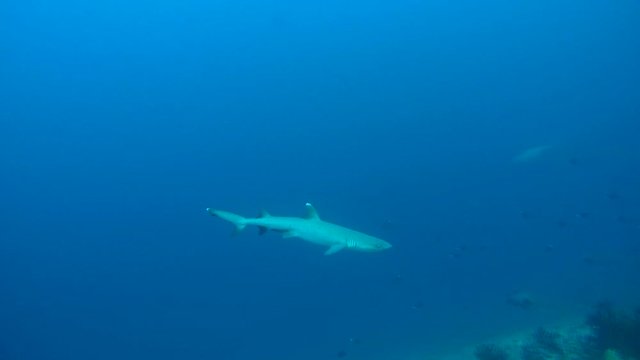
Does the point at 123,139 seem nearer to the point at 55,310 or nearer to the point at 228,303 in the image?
the point at 55,310

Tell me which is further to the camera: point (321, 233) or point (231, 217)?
point (231, 217)

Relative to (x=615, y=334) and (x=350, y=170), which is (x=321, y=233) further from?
(x=350, y=170)

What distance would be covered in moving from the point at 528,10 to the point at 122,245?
7377cm

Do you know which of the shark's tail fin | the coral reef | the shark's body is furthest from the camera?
the coral reef

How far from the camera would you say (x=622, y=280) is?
23.4m

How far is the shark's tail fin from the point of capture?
10.4 meters

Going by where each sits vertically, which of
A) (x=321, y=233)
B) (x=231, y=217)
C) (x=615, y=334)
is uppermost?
(x=231, y=217)

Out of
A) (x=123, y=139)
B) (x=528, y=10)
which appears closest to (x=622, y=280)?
(x=528, y=10)

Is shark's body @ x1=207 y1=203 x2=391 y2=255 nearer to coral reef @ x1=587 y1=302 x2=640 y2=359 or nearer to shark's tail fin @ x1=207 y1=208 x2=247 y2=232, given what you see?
shark's tail fin @ x1=207 y1=208 x2=247 y2=232

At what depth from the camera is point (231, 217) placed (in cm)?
1055

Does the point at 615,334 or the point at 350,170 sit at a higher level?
the point at 350,170

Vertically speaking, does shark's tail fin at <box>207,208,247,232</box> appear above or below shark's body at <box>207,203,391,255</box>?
above

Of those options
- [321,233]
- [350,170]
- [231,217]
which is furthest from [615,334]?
[350,170]

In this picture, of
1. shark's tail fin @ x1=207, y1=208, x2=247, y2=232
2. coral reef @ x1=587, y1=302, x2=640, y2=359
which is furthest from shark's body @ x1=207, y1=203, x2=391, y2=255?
coral reef @ x1=587, y1=302, x2=640, y2=359
